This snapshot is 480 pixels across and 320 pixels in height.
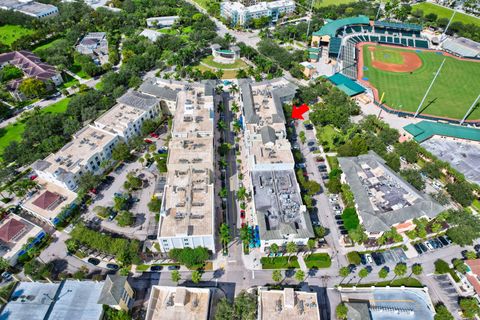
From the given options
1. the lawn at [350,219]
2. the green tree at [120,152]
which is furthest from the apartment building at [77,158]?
the lawn at [350,219]

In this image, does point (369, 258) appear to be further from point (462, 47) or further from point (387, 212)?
point (462, 47)

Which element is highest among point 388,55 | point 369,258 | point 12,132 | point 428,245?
point 388,55

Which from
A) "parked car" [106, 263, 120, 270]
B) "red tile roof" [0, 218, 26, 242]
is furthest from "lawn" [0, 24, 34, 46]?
"parked car" [106, 263, 120, 270]

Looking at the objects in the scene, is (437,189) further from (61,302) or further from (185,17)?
(185,17)

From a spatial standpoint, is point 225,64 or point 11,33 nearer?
point 225,64

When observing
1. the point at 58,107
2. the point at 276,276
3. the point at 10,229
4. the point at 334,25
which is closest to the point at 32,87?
the point at 58,107

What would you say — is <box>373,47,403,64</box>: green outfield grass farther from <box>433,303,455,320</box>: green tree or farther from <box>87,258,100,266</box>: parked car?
<box>87,258,100,266</box>: parked car
